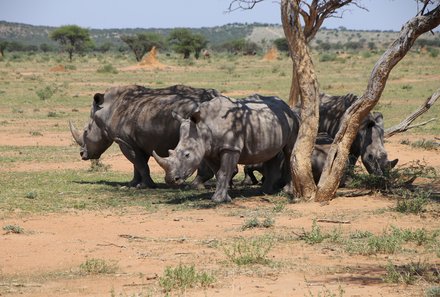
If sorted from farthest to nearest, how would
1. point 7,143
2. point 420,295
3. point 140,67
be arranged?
1. point 140,67
2. point 7,143
3. point 420,295

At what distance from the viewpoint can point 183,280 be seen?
6.81 m

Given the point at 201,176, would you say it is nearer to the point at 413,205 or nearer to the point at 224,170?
the point at 224,170

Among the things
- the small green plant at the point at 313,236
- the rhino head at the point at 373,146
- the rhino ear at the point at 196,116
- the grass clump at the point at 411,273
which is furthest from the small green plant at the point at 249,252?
the rhino head at the point at 373,146

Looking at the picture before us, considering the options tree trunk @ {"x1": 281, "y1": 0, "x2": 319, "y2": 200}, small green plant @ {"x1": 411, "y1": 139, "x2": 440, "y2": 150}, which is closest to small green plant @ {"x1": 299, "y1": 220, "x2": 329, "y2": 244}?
tree trunk @ {"x1": 281, "y1": 0, "x2": 319, "y2": 200}

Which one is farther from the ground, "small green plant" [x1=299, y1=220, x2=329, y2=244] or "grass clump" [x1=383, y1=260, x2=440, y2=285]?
"grass clump" [x1=383, y1=260, x2=440, y2=285]

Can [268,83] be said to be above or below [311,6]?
below

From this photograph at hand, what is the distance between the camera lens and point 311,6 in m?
13.5

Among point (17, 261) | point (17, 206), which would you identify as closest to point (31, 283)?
point (17, 261)

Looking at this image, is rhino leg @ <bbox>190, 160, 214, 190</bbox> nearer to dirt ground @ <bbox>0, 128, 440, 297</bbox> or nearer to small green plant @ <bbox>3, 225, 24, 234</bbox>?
dirt ground @ <bbox>0, 128, 440, 297</bbox>

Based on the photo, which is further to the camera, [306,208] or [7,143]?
[7,143]

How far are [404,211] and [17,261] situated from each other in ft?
16.4

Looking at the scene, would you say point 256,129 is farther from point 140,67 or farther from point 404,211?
point 140,67

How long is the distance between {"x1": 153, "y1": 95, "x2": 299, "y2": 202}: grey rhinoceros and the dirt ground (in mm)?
577

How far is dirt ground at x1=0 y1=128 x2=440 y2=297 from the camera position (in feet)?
22.6
